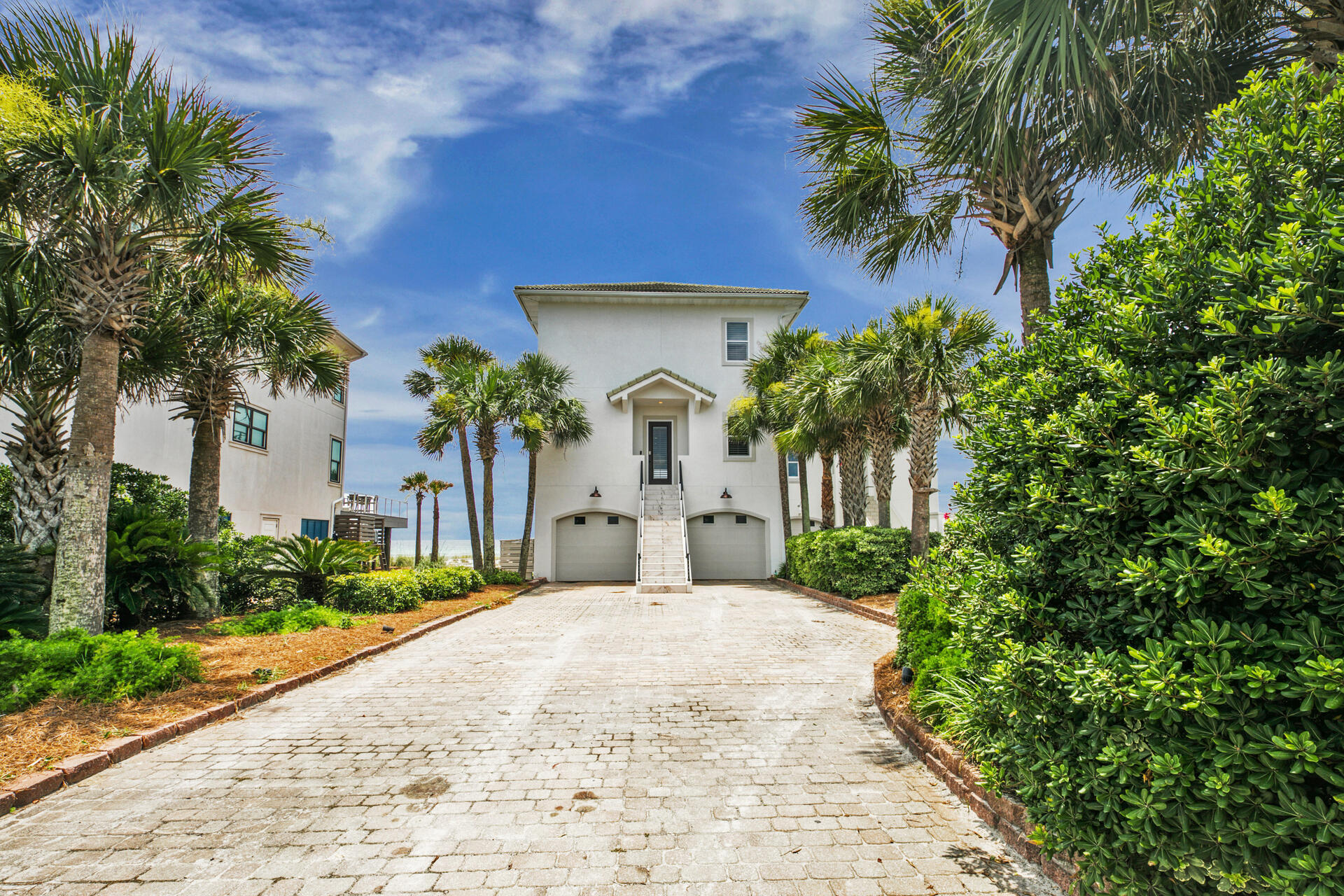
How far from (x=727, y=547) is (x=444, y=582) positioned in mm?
11915

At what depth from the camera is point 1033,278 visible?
7.35 m

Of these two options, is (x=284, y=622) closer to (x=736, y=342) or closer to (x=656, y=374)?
(x=656, y=374)

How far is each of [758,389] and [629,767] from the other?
1830cm

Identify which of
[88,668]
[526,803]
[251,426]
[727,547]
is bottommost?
[526,803]

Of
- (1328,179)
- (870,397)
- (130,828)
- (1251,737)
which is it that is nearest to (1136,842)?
(1251,737)

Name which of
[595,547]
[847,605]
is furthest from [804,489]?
[595,547]

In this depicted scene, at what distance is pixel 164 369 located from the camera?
10.6 metres

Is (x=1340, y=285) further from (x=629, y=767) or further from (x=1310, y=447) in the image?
(x=629, y=767)

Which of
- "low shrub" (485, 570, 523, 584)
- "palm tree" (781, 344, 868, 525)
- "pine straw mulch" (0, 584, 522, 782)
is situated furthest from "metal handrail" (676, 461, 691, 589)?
"pine straw mulch" (0, 584, 522, 782)

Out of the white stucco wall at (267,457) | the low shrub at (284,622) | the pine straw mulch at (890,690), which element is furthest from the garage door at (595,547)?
the pine straw mulch at (890,690)

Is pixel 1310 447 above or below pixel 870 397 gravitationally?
below

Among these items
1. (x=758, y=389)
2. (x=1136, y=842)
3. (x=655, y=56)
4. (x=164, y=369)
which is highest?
(x=655, y=56)

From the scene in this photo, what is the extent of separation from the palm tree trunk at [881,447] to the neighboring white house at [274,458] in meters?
15.5

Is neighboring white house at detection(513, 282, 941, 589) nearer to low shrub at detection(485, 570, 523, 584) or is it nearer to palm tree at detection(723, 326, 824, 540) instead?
palm tree at detection(723, 326, 824, 540)
